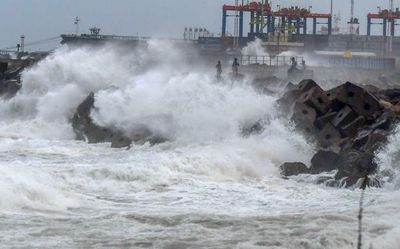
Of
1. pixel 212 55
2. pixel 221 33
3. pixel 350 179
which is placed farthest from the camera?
pixel 221 33

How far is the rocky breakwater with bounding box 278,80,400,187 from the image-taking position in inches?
562

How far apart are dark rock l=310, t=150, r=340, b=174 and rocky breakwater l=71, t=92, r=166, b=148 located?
660 centimetres

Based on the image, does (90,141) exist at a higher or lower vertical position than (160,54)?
lower

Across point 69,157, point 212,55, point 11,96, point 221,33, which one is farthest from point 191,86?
point 221,33

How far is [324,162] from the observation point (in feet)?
51.0

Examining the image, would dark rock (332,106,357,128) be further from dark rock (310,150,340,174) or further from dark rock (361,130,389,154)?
dark rock (310,150,340,174)

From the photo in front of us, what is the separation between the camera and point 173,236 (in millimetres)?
9102

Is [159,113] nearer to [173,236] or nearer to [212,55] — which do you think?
[173,236]

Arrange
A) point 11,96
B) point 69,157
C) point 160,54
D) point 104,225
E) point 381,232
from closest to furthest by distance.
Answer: point 381,232 → point 104,225 → point 69,157 → point 11,96 → point 160,54

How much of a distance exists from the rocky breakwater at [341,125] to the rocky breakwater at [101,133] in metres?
4.31

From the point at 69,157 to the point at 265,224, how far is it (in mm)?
10163

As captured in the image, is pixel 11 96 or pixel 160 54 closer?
pixel 11 96

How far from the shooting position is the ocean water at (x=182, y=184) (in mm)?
9109

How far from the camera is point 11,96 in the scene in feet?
117
